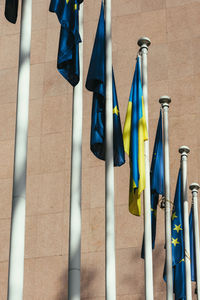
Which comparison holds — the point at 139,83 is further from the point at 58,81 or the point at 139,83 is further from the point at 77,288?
the point at 58,81

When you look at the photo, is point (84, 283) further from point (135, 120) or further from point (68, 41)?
point (68, 41)

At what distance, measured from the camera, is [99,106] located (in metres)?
14.8

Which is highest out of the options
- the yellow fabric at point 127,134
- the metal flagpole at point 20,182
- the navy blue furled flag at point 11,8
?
the navy blue furled flag at point 11,8

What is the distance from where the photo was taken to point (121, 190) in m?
25.9

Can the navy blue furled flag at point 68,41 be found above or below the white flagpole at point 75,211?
above

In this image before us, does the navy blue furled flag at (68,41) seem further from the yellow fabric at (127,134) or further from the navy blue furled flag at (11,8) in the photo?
the yellow fabric at (127,134)

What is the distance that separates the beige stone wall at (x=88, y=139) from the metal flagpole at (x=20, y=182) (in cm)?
1401

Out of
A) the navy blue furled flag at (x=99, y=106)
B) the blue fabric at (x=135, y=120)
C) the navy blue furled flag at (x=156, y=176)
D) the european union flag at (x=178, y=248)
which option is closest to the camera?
the navy blue furled flag at (x=99, y=106)

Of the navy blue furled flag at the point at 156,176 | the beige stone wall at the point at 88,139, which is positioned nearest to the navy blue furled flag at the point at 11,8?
the navy blue furled flag at the point at 156,176

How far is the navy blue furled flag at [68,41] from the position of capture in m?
13.1

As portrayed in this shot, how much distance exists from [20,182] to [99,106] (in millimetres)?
4445

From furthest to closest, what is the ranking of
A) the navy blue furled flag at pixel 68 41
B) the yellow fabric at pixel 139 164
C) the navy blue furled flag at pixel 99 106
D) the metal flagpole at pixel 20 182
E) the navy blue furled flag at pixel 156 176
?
the navy blue furled flag at pixel 156 176 < the yellow fabric at pixel 139 164 < the navy blue furled flag at pixel 99 106 < the navy blue furled flag at pixel 68 41 < the metal flagpole at pixel 20 182

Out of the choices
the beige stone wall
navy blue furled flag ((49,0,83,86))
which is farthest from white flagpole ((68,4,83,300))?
the beige stone wall

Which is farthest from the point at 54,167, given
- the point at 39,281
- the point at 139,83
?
the point at 139,83
